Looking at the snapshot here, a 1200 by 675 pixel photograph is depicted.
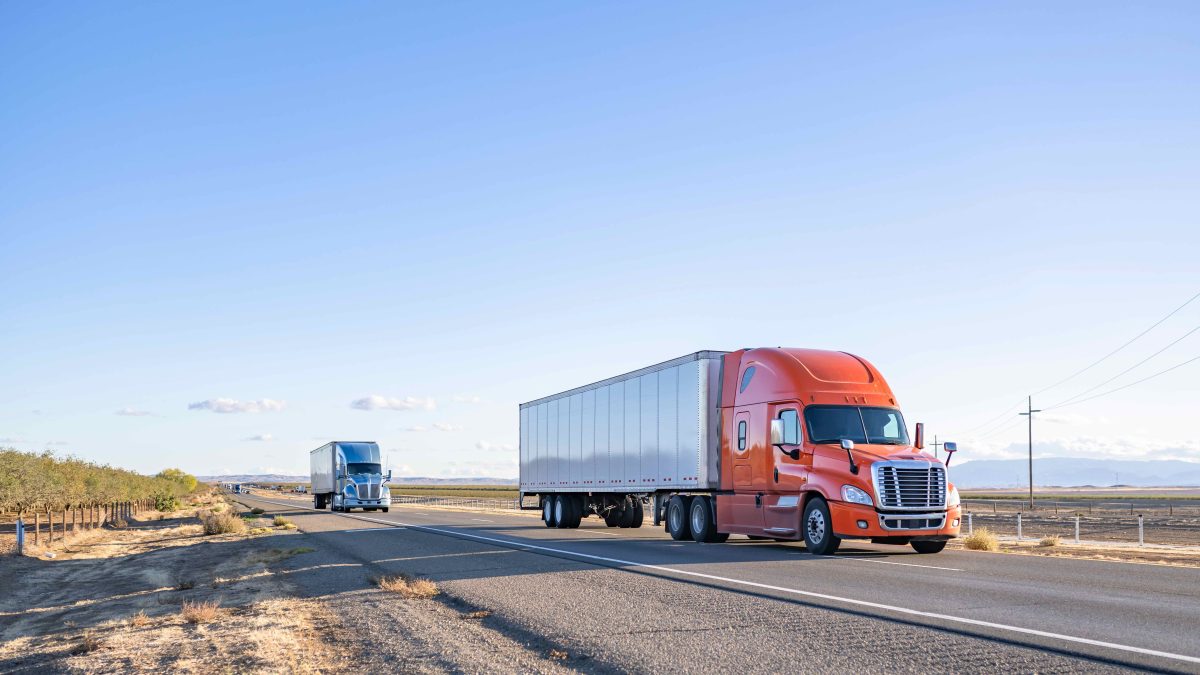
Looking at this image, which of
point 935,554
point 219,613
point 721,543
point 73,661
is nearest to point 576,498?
point 721,543

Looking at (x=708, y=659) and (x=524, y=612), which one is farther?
(x=524, y=612)

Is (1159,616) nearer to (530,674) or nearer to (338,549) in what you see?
(530,674)

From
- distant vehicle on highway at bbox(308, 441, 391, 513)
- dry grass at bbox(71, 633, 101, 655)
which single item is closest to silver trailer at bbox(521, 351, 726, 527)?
dry grass at bbox(71, 633, 101, 655)

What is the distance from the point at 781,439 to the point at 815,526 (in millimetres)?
2034

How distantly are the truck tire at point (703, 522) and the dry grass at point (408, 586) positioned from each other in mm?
9620

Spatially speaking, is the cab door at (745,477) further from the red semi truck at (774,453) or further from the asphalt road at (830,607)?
the asphalt road at (830,607)

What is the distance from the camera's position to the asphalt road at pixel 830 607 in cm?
779

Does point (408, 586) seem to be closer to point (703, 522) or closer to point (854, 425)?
point (854, 425)

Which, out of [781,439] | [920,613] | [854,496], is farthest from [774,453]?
[920,613]

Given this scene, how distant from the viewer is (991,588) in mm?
12266

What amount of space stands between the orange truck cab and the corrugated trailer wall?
2.09ft

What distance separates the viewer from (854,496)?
17812 millimetres

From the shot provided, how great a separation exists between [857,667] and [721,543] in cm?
1532

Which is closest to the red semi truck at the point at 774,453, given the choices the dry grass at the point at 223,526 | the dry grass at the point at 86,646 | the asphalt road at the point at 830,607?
the asphalt road at the point at 830,607
